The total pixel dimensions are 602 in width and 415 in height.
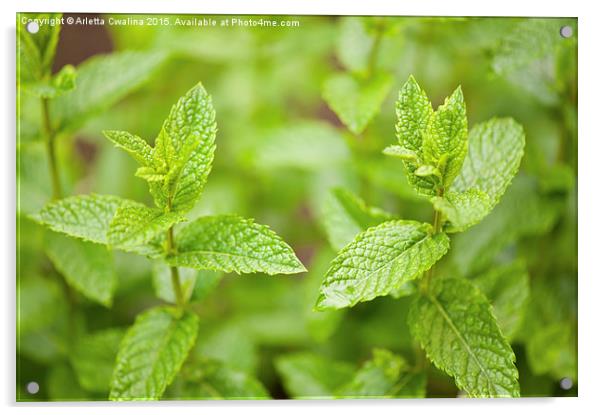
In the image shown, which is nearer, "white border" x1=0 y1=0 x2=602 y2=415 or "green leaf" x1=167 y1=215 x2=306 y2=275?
"green leaf" x1=167 y1=215 x2=306 y2=275

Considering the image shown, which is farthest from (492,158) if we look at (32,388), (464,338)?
(32,388)

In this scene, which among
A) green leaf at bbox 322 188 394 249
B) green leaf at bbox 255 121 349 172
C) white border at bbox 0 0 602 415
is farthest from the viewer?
green leaf at bbox 255 121 349 172

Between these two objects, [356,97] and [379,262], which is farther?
[356,97]

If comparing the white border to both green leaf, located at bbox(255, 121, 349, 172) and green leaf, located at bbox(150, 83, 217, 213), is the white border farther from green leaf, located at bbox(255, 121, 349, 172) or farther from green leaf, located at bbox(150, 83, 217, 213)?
green leaf, located at bbox(150, 83, 217, 213)

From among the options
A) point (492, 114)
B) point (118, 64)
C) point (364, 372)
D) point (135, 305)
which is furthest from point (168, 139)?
point (492, 114)

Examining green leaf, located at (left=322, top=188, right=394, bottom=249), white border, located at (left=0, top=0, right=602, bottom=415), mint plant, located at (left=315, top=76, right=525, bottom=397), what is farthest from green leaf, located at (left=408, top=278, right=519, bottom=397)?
white border, located at (left=0, top=0, right=602, bottom=415)

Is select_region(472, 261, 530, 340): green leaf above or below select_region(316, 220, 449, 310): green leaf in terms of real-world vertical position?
below

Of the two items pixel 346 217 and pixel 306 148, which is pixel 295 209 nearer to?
pixel 306 148

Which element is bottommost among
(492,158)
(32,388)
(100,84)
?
(32,388)
